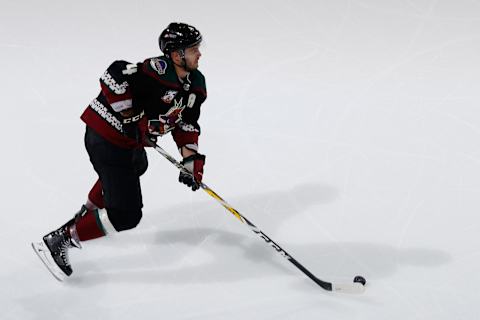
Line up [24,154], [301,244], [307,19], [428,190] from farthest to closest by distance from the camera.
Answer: [307,19], [24,154], [428,190], [301,244]

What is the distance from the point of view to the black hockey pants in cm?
311

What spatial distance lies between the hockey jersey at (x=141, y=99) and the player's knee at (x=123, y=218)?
31 centimetres

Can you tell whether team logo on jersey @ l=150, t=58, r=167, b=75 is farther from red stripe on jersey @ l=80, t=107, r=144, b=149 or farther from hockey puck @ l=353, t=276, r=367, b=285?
hockey puck @ l=353, t=276, r=367, b=285

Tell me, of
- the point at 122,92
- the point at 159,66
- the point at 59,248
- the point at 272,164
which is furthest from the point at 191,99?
the point at 272,164

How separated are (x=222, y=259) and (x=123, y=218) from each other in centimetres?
53

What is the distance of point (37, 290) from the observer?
3.06 meters

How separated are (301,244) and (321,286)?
0.47 meters

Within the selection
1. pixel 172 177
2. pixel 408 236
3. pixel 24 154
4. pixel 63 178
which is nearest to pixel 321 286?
pixel 408 236

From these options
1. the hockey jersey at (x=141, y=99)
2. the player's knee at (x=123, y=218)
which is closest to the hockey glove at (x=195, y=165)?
the hockey jersey at (x=141, y=99)

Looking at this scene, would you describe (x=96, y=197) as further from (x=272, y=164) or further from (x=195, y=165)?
(x=272, y=164)

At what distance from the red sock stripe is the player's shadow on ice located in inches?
6.6

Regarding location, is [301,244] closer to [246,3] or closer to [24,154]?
[24,154]

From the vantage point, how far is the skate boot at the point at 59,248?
315cm

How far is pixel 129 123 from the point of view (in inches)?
119
